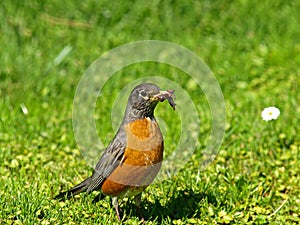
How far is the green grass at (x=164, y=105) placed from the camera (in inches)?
212

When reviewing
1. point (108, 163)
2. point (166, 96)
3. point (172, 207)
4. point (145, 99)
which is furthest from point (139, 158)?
point (172, 207)

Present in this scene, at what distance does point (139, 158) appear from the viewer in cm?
478

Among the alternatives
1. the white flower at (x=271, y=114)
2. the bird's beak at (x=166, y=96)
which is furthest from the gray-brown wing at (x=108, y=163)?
the white flower at (x=271, y=114)

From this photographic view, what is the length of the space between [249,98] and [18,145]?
266 centimetres

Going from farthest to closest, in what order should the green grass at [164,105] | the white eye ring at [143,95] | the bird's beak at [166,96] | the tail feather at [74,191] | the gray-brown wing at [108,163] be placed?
the green grass at [164,105] → the tail feather at [74,191] → the gray-brown wing at [108,163] → the white eye ring at [143,95] → the bird's beak at [166,96]

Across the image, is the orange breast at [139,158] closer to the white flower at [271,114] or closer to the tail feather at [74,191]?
the tail feather at [74,191]

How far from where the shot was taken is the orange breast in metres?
4.78

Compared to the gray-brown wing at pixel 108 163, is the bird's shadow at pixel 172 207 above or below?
below

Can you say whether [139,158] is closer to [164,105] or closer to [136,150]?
[136,150]

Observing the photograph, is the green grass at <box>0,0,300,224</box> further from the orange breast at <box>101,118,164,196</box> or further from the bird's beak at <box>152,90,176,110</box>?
the bird's beak at <box>152,90,176,110</box>

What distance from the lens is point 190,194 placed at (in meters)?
5.55

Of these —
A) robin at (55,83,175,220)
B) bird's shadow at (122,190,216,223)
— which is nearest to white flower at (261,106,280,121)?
bird's shadow at (122,190,216,223)

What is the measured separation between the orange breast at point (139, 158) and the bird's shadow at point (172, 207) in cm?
43

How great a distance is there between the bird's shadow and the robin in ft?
1.16
